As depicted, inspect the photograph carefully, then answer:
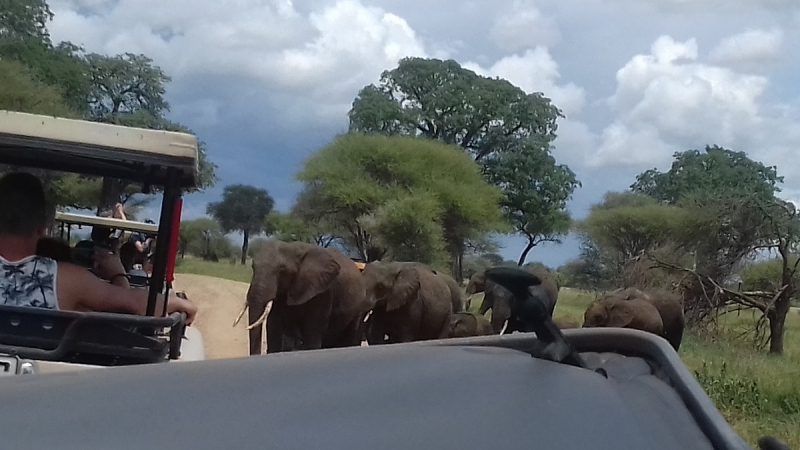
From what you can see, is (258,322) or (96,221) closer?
(96,221)

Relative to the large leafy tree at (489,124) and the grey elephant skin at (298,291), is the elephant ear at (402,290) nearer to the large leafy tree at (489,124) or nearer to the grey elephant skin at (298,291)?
the grey elephant skin at (298,291)

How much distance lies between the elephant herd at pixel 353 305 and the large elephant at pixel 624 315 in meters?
0.01

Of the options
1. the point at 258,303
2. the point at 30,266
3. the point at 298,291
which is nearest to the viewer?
the point at 30,266

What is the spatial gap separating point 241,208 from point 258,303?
115 ft

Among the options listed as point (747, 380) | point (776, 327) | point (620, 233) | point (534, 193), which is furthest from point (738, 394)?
point (534, 193)

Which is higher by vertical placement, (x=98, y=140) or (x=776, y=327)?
(x=98, y=140)

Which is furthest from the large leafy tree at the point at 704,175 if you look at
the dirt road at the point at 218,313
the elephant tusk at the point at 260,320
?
the elephant tusk at the point at 260,320

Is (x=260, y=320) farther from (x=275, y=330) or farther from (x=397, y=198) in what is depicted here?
(x=397, y=198)

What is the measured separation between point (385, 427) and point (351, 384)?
14 centimetres

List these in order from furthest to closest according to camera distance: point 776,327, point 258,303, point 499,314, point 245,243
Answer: point 245,243 → point 776,327 → point 499,314 → point 258,303

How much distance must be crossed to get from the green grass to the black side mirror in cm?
441

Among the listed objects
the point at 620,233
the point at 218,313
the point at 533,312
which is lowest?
the point at 218,313

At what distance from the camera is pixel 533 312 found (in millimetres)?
1356

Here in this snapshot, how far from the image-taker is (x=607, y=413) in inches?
47.6
